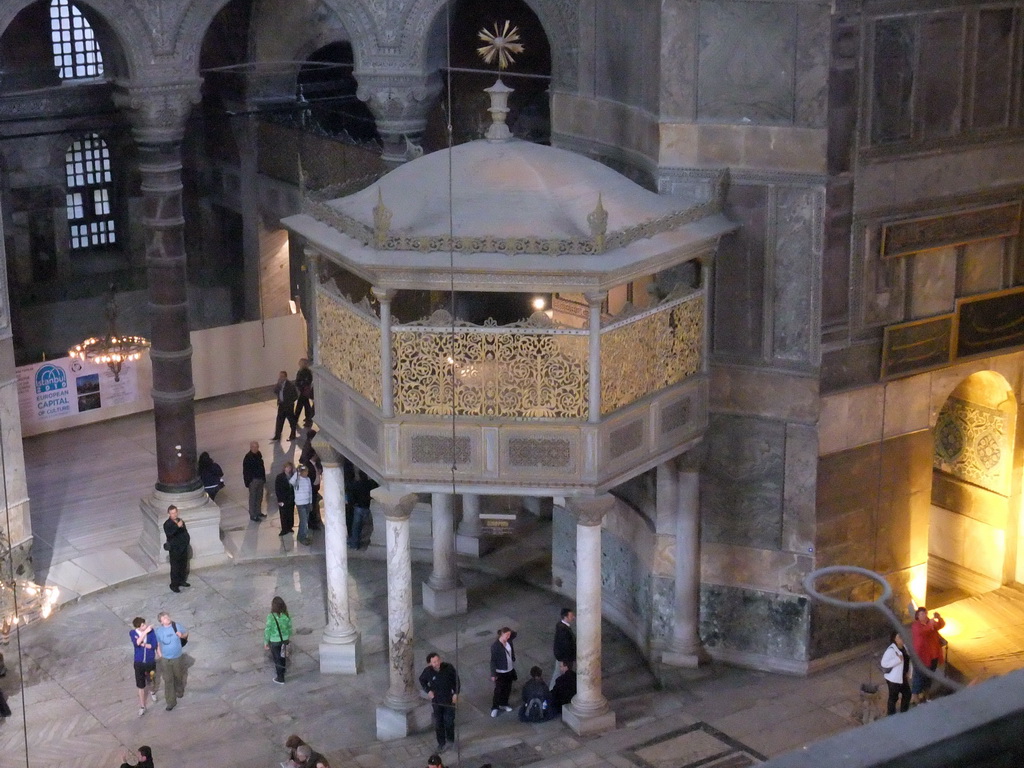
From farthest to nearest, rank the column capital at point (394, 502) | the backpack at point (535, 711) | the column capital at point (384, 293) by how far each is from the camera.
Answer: the backpack at point (535, 711) < the column capital at point (394, 502) < the column capital at point (384, 293)

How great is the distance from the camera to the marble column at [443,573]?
52.8 ft

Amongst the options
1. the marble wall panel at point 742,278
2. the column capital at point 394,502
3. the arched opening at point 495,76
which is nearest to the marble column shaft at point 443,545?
the column capital at point 394,502

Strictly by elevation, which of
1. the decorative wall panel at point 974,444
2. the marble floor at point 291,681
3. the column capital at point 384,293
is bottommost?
the marble floor at point 291,681

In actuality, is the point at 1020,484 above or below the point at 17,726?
above

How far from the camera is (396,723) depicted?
1391cm

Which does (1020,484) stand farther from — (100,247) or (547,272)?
(100,247)

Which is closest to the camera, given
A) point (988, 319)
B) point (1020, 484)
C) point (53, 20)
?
point (988, 319)

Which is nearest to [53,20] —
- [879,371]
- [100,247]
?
[100,247]

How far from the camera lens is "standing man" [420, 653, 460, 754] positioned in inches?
532

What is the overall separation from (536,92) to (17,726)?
1037cm

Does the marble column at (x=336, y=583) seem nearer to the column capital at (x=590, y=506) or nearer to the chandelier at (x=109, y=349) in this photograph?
the column capital at (x=590, y=506)

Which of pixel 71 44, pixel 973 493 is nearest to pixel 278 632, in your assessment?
pixel 973 493

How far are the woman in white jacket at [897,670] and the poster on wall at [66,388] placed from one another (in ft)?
37.9

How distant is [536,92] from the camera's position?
20578mm
